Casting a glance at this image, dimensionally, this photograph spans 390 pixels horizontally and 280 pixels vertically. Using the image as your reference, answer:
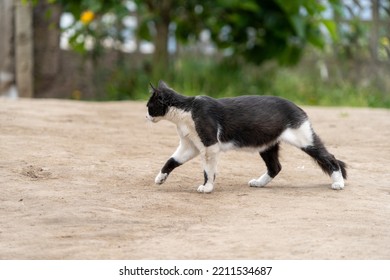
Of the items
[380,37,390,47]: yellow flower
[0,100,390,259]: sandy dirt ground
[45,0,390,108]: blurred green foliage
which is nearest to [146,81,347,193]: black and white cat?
[0,100,390,259]: sandy dirt ground

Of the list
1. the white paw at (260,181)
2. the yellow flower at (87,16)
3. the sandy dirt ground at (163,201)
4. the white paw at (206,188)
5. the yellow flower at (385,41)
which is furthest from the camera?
the yellow flower at (385,41)

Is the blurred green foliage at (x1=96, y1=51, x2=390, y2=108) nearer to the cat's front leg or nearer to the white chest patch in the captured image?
the white chest patch

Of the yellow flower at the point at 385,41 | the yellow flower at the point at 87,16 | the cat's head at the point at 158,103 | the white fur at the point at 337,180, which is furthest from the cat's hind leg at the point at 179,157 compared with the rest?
the yellow flower at the point at 385,41

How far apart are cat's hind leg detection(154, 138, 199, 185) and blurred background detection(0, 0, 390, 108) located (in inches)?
248

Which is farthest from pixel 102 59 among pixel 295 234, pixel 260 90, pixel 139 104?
pixel 295 234

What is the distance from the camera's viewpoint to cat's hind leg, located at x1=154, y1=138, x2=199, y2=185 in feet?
19.8

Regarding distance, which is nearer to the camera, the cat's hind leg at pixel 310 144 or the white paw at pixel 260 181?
the cat's hind leg at pixel 310 144

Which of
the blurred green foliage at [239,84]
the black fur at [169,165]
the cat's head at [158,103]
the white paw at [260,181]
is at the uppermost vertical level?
the cat's head at [158,103]

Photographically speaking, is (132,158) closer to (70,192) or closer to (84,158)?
(84,158)

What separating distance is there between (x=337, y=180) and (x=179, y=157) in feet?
4.29

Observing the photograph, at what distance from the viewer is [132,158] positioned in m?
7.03

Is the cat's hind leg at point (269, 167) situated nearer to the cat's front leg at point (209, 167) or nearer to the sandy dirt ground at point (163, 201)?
the sandy dirt ground at point (163, 201)

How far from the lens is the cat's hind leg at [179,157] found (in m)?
6.04

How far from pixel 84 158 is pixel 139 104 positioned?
12.5 feet
